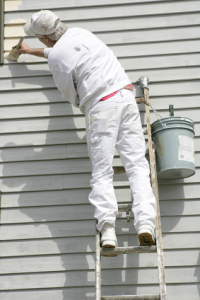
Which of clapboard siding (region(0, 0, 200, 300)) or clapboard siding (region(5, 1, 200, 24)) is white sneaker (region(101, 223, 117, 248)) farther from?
clapboard siding (region(5, 1, 200, 24))

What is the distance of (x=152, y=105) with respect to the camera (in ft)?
12.3

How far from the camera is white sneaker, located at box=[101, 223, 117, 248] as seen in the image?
2.71 meters

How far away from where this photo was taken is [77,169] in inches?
145

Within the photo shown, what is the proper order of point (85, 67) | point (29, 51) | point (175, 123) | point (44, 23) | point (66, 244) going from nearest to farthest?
point (85, 67) < point (44, 23) < point (175, 123) < point (66, 244) < point (29, 51)

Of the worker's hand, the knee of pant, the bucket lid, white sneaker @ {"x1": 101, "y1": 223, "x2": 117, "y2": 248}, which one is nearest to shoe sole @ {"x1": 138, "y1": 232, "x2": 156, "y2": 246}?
white sneaker @ {"x1": 101, "y1": 223, "x2": 117, "y2": 248}

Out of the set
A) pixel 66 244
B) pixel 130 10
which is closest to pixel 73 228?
pixel 66 244

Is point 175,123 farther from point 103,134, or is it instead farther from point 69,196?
point 69,196

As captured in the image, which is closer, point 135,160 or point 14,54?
point 135,160

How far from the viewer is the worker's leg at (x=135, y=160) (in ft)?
8.96

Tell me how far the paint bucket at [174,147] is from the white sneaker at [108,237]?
0.83 m

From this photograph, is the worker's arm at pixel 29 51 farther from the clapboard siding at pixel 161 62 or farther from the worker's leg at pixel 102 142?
the worker's leg at pixel 102 142

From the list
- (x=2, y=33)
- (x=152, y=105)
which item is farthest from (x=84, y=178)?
(x=2, y=33)

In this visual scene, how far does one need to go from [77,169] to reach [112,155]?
81 centimetres

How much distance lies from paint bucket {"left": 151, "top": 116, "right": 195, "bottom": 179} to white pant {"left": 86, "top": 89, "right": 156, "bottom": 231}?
1.23 feet
